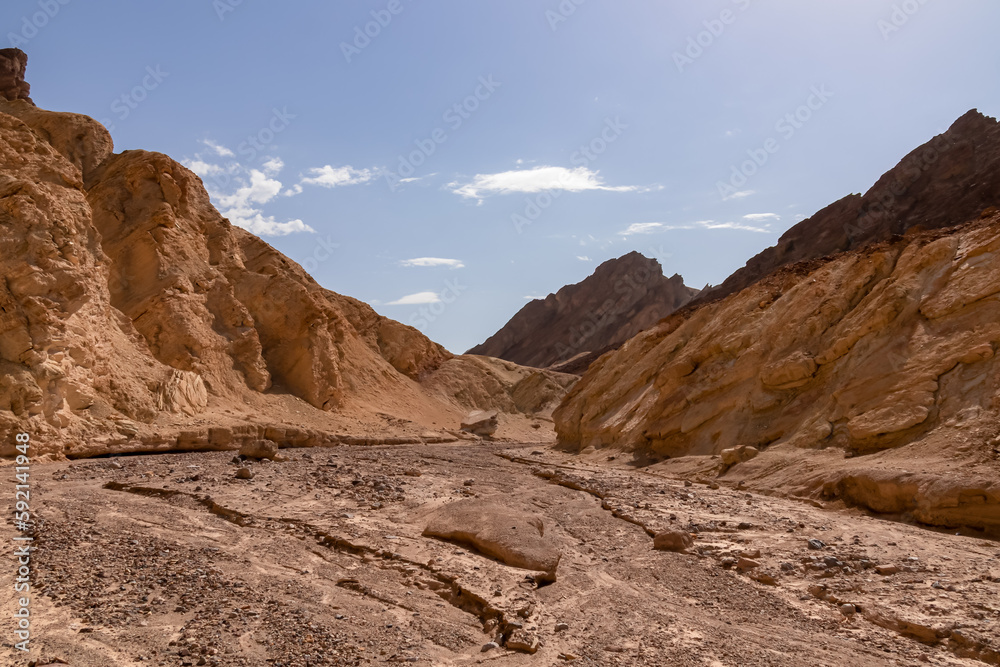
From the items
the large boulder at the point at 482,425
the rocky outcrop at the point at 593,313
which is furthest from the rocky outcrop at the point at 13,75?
the rocky outcrop at the point at 593,313

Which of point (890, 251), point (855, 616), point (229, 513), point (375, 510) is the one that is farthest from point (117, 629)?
point (890, 251)

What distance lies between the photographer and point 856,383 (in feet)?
40.8

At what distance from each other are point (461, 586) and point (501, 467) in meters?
10.6

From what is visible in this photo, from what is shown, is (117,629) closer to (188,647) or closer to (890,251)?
(188,647)

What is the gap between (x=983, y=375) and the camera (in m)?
10.3

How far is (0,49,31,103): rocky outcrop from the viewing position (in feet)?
82.2

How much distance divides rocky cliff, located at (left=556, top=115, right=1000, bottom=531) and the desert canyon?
6 cm

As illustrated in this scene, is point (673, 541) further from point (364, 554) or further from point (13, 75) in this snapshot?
point (13, 75)

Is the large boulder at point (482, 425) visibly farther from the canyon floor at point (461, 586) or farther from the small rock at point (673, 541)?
the small rock at point (673, 541)

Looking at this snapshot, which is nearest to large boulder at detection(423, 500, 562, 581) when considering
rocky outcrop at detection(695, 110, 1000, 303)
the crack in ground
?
the crack in ground

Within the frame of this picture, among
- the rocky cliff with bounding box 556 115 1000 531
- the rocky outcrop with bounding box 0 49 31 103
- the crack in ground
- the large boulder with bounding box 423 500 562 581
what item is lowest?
the crack in ground

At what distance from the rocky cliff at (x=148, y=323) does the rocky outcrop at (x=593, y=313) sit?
124 feet

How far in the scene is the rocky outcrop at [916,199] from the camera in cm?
2133

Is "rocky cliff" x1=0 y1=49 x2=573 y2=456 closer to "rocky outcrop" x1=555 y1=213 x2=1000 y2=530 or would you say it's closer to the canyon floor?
the canyon floor
